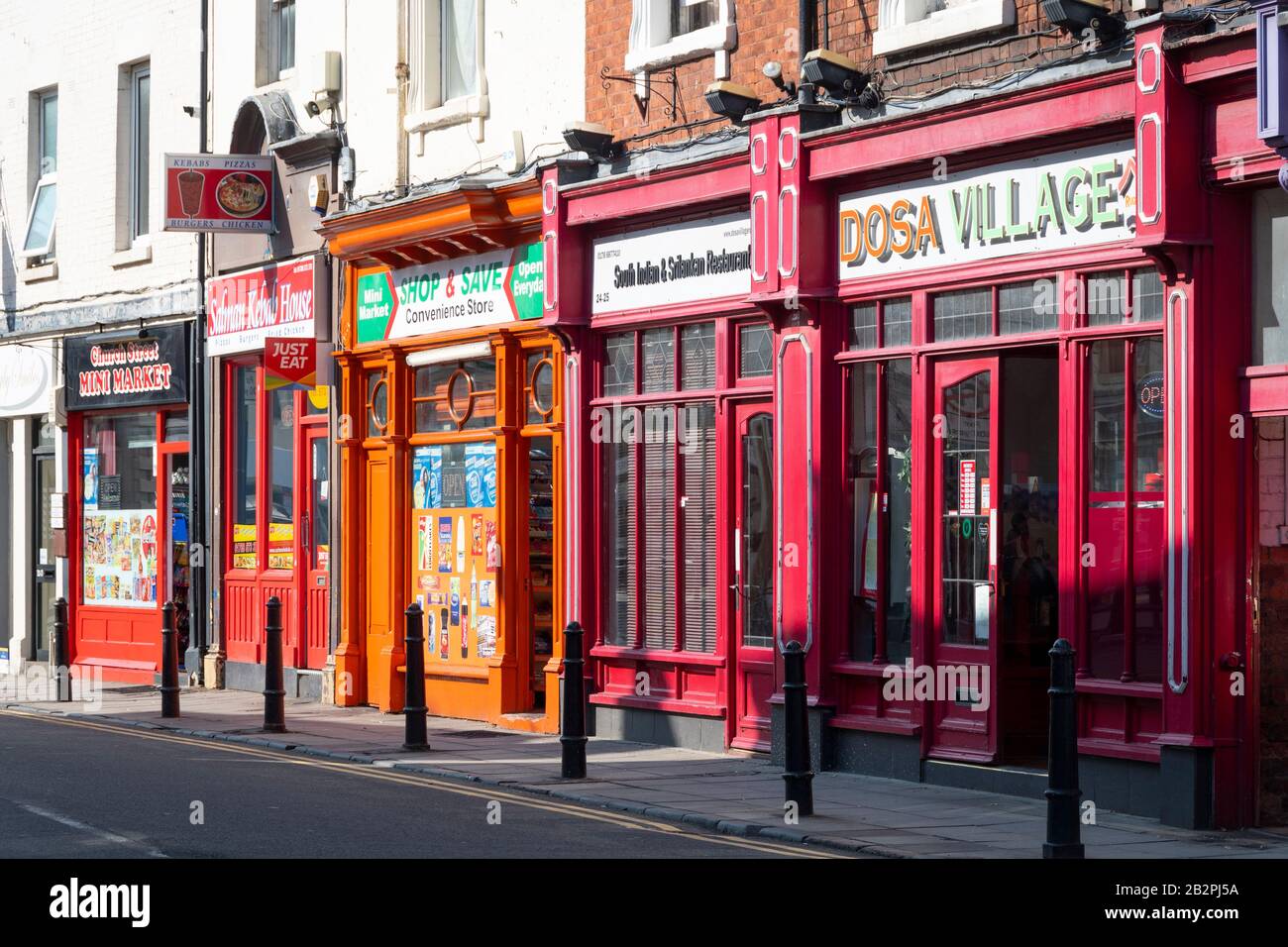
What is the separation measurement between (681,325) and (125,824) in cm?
685

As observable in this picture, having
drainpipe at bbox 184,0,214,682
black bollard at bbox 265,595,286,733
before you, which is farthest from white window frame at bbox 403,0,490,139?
black bollard at bbox 265,595,286,733

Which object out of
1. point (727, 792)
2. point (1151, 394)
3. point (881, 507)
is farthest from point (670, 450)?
point (1151, 394)

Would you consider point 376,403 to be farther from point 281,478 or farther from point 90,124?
point 90,124

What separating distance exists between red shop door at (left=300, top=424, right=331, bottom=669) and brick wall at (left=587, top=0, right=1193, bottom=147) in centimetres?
595

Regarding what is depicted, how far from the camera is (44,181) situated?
2698 cm

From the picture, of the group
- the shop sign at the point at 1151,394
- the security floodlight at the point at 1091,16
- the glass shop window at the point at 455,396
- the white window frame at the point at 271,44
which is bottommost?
the shop sign at the point at 1151,394

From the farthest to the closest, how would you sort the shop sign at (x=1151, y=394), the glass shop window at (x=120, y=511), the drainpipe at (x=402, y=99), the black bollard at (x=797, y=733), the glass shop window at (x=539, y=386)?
1. the glass shop window at (x=120, y=511)
2. the drainpipe at (x=402, y=99)
3. the glass shop window at (x=539, y=386)
4. the shop sign at (x=1151, y=394)
5. the black bollard at (x=797, y=733)

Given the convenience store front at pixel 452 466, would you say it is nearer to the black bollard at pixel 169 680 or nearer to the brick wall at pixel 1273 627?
the black bollard at pixel 169 680

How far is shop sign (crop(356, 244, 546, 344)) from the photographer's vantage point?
711 inches

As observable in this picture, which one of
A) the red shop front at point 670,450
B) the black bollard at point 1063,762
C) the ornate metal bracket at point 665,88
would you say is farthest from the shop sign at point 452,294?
the black bollard at point 1063,762

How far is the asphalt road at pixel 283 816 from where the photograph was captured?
34.6 feet

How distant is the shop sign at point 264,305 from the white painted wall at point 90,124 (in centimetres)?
110

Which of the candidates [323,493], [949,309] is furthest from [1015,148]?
[323,493]

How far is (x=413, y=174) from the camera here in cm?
1972
